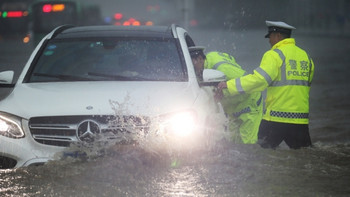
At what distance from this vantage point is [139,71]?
720 cm

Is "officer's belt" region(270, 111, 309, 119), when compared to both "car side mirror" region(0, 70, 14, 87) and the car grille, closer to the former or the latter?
the car grille

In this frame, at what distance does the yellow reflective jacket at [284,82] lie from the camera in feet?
23.5

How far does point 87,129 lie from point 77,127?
83 millimetres

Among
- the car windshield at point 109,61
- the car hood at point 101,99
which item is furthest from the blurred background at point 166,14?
the car hood at point 101,99

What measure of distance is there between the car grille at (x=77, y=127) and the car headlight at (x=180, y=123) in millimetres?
143

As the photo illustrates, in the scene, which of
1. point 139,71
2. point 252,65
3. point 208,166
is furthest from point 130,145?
point 252,65

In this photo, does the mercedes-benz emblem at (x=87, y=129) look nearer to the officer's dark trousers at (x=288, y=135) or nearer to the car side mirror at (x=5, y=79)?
the car side mirror at (x=5, y=79)

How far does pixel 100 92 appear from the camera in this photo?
20.9 feet

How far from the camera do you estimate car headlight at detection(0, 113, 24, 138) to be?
19.8 ft

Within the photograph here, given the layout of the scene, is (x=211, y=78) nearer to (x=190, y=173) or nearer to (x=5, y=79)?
(x=190, y=173)

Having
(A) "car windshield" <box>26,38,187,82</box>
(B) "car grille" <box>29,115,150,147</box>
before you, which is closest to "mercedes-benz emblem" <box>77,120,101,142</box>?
(B) "car grille" <box>29,115,150,147</box>

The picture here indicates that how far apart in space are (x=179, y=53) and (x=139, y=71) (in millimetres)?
442

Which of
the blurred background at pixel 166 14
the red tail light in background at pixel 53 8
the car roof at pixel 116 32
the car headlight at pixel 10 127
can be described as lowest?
the blurred background at pixel 166 14

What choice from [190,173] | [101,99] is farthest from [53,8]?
[190,173]
